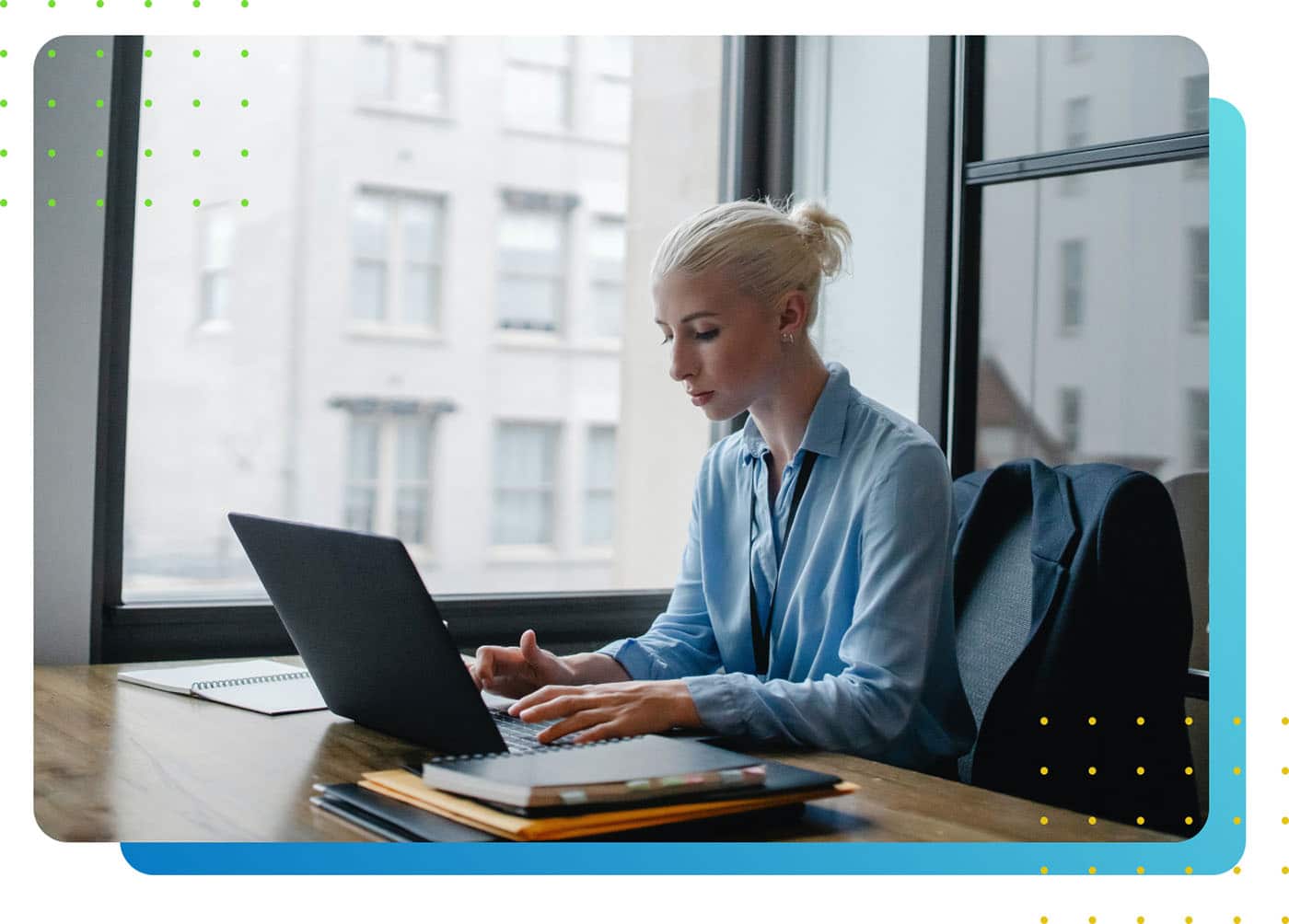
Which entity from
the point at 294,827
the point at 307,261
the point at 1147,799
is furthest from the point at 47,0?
the point at 1147,799

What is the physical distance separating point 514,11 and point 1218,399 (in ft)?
2.07

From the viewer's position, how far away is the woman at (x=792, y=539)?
122cm

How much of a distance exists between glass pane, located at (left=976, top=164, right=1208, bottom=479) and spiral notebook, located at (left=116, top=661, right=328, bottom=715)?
3.29ft

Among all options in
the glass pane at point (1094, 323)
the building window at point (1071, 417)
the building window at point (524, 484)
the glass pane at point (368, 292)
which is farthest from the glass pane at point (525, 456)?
the building window at point (1071, 417)

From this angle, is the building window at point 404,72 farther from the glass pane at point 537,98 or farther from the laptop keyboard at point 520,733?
the laptop keyboard at point 520,733

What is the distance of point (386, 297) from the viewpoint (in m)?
1.92

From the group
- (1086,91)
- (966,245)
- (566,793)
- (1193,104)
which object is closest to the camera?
(566,793)

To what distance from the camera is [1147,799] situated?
1225 millimetres

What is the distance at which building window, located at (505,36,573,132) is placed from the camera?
1989 mm

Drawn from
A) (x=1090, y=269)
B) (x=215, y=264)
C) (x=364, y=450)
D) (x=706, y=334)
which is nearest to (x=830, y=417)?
(x=706, y=334)

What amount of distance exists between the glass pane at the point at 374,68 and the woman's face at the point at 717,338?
26.8 inches

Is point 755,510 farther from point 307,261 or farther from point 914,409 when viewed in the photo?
point 307,261

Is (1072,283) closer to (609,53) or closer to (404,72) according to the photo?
(609,53)

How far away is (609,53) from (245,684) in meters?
1.17
